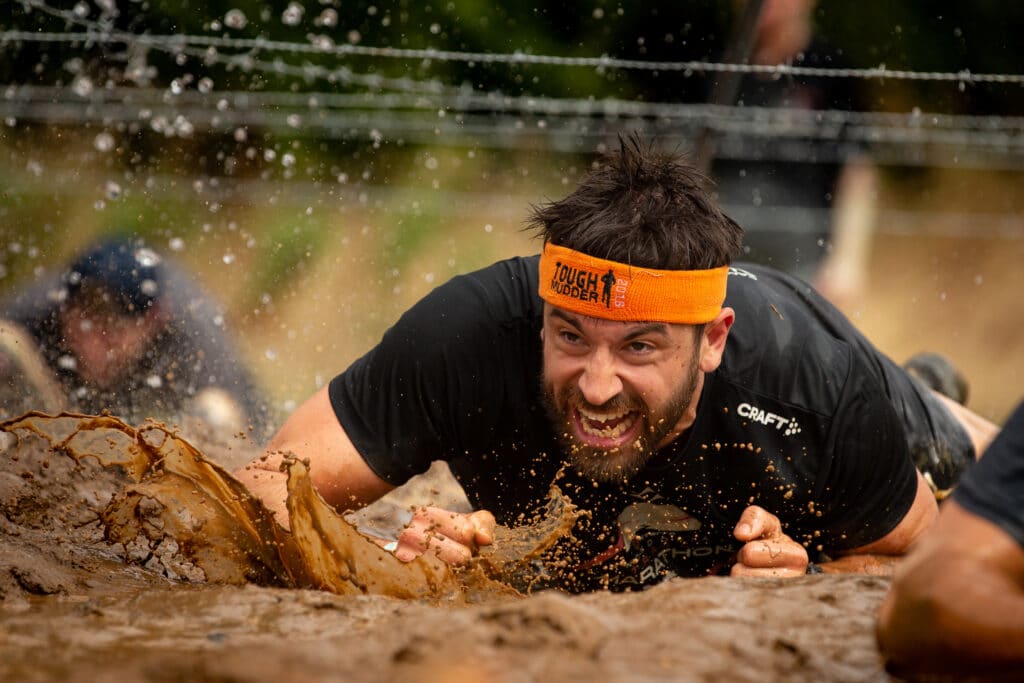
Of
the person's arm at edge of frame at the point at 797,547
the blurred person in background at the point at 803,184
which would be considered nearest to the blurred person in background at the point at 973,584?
the person's arm at edge of frame at the point at 797,547

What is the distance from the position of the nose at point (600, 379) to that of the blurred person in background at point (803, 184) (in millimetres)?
3503

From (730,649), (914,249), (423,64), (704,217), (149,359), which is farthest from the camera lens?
(914,249)

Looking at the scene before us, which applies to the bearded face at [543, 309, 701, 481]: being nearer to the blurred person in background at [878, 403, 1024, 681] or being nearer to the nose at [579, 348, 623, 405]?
the nose at [579, 348, 623, 405]

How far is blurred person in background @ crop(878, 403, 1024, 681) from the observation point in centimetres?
197

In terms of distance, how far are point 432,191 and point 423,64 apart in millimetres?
885

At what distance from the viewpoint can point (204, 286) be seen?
6.25 m

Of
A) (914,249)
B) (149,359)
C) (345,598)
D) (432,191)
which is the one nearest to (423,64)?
(432,191)

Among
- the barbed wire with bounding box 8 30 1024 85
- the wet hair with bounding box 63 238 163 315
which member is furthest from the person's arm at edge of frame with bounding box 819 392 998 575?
the wet hair with bounding box 63 238 163 315

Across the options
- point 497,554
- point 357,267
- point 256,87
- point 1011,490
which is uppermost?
point 256,87

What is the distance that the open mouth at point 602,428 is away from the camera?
345 centimetres

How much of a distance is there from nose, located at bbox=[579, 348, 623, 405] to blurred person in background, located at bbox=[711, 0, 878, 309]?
3.50 meters

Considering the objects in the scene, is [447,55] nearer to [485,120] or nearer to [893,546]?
[893,546]

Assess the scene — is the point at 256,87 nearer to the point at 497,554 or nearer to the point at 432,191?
the point at 432,191

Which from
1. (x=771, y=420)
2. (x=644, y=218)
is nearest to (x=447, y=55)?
(x=644, y=218)
